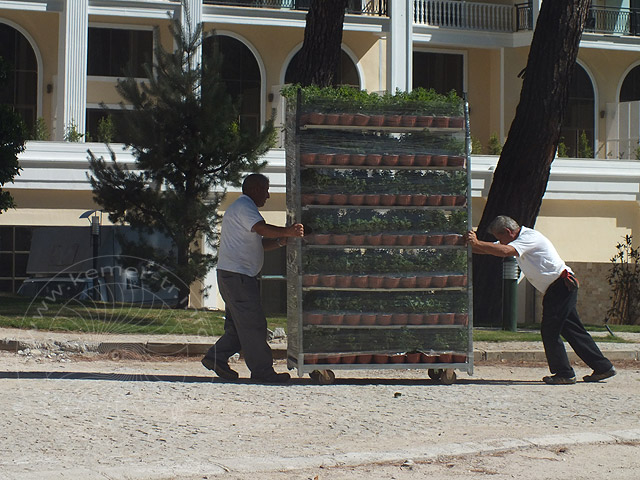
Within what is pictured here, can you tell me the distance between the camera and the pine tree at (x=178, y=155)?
16.7 metres

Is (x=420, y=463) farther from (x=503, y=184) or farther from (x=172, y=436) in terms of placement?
(x=503, y=184)

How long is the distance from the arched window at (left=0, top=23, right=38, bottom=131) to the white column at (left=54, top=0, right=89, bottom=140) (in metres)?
2.23

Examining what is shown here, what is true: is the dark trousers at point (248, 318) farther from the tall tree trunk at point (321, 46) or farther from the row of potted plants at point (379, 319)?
the tall tree trunk at point (321, 46)

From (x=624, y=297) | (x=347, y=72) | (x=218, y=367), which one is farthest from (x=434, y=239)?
(x=347, y=72)

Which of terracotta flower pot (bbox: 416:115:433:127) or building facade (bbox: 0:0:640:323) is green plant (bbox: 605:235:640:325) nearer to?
building facade (bbox: 0:0:640:323)

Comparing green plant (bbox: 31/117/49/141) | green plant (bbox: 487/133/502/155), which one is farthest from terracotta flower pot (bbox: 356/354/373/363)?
green plant (bbox: 487/133/502/155)

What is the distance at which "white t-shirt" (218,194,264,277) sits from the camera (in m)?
9.45

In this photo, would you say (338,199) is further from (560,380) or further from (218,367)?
(560,380)

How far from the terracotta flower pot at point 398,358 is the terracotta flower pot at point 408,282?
632 mm

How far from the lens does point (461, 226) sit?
9.84 meters

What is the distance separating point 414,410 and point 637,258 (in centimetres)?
1576

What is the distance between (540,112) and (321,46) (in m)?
3.89

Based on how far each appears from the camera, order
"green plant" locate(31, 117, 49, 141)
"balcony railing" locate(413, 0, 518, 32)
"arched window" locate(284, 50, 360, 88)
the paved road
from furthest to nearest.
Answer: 1. "balcony railing" locate(413, 0, 518, 32)
2. "arched window" locate(284, 50, 360, 88)
3. "green plant" locate(31, 117, 49, 141)
4. the paved road

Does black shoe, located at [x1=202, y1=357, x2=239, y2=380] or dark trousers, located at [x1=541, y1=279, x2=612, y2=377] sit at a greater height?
dark trousers, located at [x1=541, y1=279, x2=612, y2=377]
